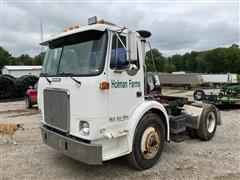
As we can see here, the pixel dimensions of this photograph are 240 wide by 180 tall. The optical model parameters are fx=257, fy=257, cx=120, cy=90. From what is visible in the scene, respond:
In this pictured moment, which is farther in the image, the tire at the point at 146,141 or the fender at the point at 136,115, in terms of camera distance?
the tire at the point at 146,141

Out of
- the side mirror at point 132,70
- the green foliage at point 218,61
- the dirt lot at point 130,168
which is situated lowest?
the dirt lot at point 130,168

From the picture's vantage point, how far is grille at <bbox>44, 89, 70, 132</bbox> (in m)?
4.32

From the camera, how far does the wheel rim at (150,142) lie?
472 cm

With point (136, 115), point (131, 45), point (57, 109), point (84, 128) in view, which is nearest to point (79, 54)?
point (131, 45)

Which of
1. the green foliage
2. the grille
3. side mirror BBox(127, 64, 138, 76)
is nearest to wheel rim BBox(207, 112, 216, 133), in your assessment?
side mirror BBox(127, 64, 138, 76)

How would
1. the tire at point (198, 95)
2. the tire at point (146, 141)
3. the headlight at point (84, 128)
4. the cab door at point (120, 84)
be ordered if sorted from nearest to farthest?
the headlight at point (84, 128) → the cab door at point (120, 84) → the tire at point (146, 141) → the tire at point (198, 95)

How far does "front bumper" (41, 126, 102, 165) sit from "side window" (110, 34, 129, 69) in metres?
1.32

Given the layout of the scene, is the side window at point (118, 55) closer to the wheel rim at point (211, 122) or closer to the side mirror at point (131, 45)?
the side mirror at point (131, 45)

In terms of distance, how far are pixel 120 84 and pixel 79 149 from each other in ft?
4.09

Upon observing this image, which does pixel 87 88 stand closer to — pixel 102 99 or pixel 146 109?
pixel 102 99

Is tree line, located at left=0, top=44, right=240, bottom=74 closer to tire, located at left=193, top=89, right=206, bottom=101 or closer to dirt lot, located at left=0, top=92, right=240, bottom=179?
tire, located at left=193, top=89, right=206, bottom=101

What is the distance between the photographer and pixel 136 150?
4555mm

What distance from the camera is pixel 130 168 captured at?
4.90m

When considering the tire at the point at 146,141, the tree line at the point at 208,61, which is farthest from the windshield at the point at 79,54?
the tree line at the point at 208,61
